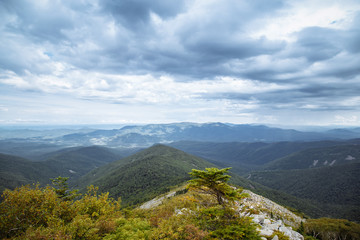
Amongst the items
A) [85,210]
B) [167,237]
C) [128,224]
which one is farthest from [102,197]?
[167,237]

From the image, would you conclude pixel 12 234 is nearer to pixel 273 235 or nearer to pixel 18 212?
pixel 18 212

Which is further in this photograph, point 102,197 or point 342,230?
point 102,197

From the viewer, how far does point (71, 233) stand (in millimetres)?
14250

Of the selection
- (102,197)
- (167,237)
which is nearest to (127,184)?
(102,197)

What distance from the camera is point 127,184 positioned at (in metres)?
166

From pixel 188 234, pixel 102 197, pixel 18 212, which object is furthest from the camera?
pixel 102 197

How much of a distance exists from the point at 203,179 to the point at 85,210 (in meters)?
15.2

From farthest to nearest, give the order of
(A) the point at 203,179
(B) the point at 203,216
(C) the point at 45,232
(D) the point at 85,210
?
(D) the point at 85,210 < (A) the point at 203,179 < (B) the point at 203,216 < (C) the point at 45,232

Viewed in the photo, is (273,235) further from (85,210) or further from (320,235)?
(85,210)

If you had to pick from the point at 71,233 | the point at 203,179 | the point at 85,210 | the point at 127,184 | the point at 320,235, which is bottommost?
the point at 127,184

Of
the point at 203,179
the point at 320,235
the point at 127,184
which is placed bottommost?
the point at 127,184

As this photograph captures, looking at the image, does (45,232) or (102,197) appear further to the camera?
(102,197)

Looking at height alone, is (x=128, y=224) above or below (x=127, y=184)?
above

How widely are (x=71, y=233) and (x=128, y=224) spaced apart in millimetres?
5469
